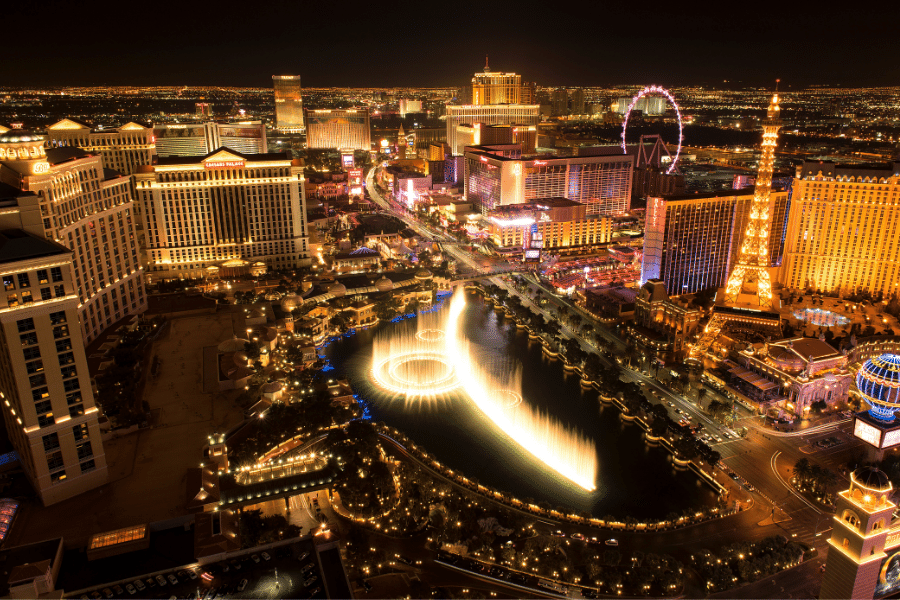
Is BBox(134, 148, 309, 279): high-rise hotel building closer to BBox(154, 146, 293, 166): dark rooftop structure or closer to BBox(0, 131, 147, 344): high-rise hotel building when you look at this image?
BBox(154, 146, 293, 166): dark rooftop structure

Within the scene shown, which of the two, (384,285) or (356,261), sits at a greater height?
(356,261)

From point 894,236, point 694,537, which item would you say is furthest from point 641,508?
point 894,236

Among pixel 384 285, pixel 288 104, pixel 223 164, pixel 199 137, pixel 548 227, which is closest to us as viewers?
pixel 384 285

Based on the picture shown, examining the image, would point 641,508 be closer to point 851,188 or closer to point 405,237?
point 851,188

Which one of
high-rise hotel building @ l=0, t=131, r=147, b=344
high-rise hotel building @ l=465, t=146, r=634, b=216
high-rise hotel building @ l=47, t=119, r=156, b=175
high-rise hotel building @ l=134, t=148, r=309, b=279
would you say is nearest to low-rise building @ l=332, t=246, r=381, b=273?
high-rise hotel building @ l=134, t=148, r=309, b=279

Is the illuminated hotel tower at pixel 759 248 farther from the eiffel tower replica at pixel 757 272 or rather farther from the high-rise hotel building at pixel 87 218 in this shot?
the high-rise hotel building at pixel 87 218

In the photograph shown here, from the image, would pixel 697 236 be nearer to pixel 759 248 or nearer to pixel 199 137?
pixel 759 248

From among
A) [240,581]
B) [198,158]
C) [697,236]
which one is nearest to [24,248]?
[240,581]

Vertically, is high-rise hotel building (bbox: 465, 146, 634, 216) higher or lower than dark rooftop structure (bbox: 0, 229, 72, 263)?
lower
